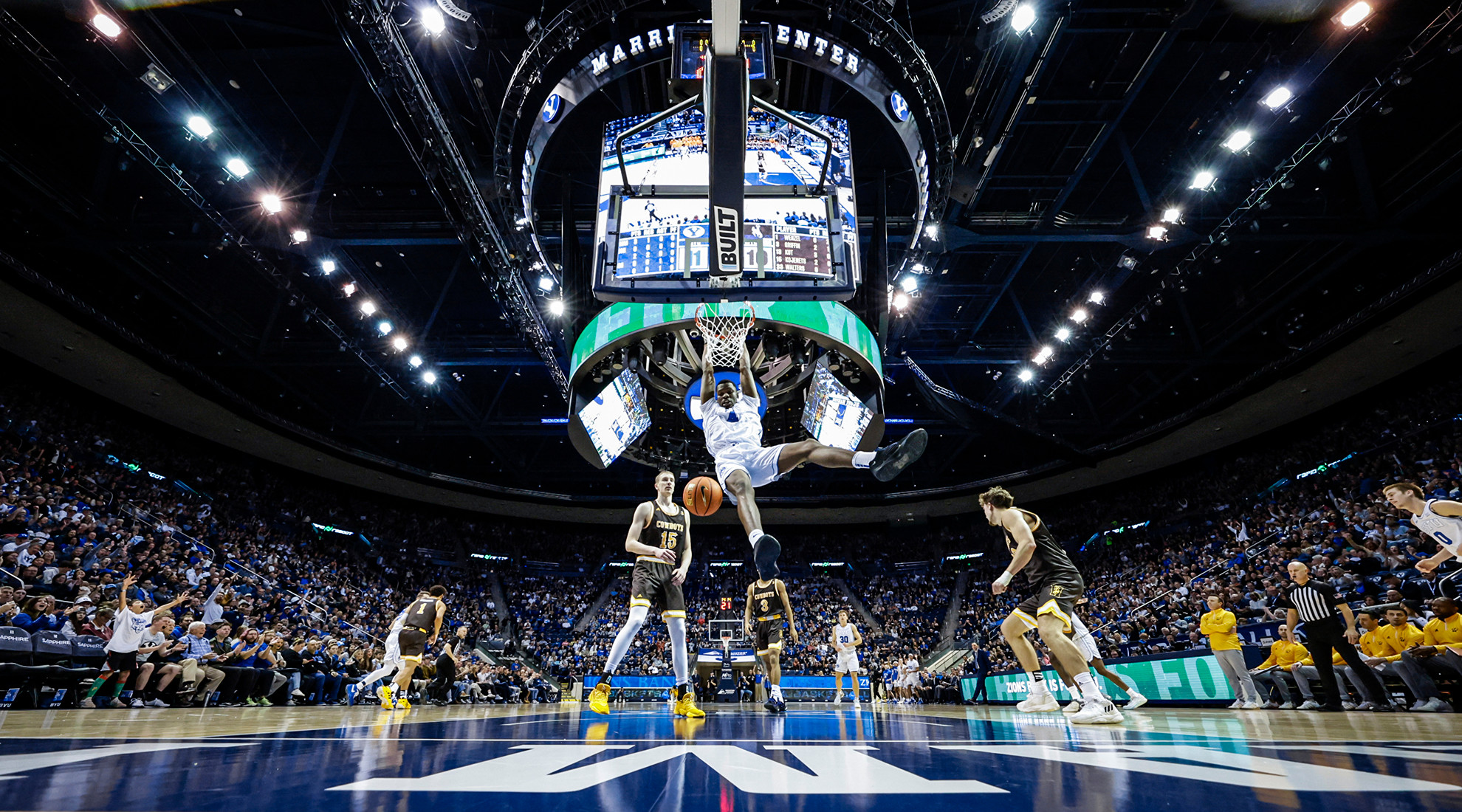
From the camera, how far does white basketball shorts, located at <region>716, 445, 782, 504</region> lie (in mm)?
6414

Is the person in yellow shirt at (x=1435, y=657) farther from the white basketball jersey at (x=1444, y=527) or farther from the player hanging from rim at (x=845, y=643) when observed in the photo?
the player hanging from rim at (x=845, y=643)

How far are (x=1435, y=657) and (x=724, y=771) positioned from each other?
8.78 m

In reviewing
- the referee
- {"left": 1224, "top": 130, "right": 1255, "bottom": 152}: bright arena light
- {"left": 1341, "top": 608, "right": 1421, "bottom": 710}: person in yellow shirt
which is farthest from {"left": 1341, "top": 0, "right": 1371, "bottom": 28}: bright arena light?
{"left": 1341, "top": 608, "right": 1421, "bottom": 710}: person in yellow shirt

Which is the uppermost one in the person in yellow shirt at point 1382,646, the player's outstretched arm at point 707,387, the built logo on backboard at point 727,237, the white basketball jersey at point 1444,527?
the built logo on backboard at point 727,237

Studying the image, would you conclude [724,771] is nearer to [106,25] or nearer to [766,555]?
[766,555]

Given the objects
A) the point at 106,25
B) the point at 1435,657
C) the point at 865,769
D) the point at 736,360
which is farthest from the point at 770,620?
the point at 106,25

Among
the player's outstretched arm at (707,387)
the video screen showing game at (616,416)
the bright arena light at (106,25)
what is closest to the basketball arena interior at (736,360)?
the bright arena light at (106,25)

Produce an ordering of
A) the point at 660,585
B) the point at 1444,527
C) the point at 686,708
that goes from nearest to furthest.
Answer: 1. the point at 1444,527
2. the point at 686,708
3. the point at 660,585

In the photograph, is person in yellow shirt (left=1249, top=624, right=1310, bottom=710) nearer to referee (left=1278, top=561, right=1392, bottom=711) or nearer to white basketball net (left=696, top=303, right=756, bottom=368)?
referee (left=1278, top=561, right=1392, bottom=711)

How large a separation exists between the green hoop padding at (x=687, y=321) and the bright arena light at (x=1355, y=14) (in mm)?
7099

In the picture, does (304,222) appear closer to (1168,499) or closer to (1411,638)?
(1411,638)

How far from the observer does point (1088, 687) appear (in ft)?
16.3

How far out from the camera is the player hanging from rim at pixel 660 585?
20.6 ft

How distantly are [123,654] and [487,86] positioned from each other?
9522 millimetres
